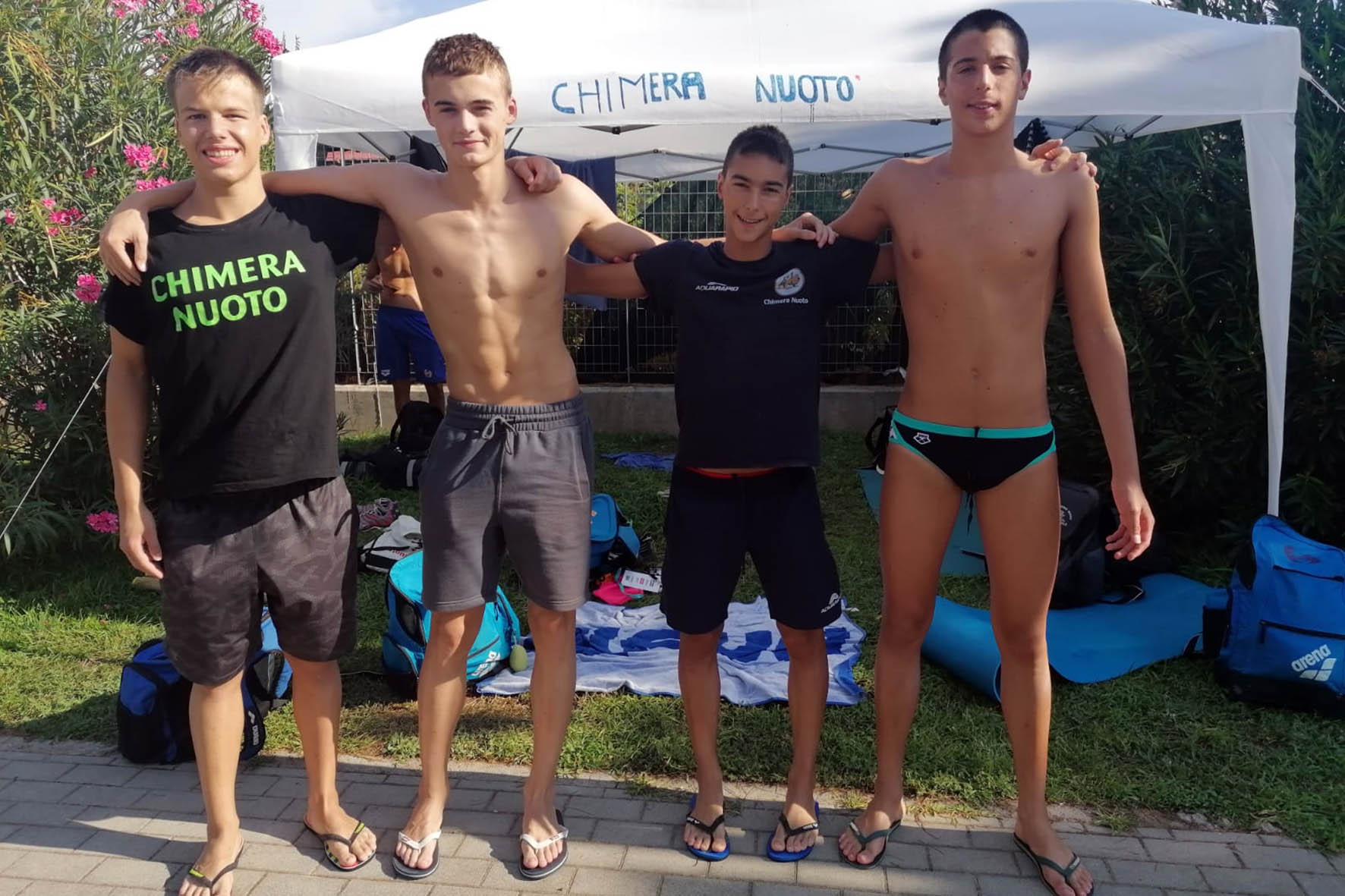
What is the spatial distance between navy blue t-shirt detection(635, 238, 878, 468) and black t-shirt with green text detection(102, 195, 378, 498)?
0.95m

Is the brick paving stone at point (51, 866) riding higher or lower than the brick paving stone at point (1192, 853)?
higher

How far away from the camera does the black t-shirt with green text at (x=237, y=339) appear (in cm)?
236

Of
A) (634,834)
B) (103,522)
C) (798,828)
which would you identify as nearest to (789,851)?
(798,828)

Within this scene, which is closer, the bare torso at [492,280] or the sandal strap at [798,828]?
the bare torso at [492,280]

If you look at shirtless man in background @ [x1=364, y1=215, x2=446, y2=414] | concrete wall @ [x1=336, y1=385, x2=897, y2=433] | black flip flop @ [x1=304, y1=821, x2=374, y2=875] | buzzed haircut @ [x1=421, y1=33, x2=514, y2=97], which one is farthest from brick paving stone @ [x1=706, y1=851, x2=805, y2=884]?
concrete wall @ [x1=336, y1=385, x2=897, y2=433]

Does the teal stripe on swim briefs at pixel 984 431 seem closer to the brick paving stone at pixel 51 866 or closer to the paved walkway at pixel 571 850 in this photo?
the paved walkway at pixel 571 850

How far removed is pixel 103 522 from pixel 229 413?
310cm

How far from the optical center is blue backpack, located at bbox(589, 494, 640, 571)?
505 centimetres

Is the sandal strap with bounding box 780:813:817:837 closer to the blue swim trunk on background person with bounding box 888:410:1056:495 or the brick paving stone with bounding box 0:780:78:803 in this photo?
the blue swim trunk on background person with bounding box 888:410:1056:495

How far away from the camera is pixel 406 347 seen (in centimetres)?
755

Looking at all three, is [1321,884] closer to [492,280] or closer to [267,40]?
[492,280]

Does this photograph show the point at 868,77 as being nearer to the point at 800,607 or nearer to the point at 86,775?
the point at 800,607

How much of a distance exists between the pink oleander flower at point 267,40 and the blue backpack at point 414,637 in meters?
3.86

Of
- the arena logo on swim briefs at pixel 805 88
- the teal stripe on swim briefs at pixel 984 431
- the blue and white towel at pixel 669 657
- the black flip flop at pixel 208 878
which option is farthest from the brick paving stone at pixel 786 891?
the arena logo on swim briefs at pixel 805 88
